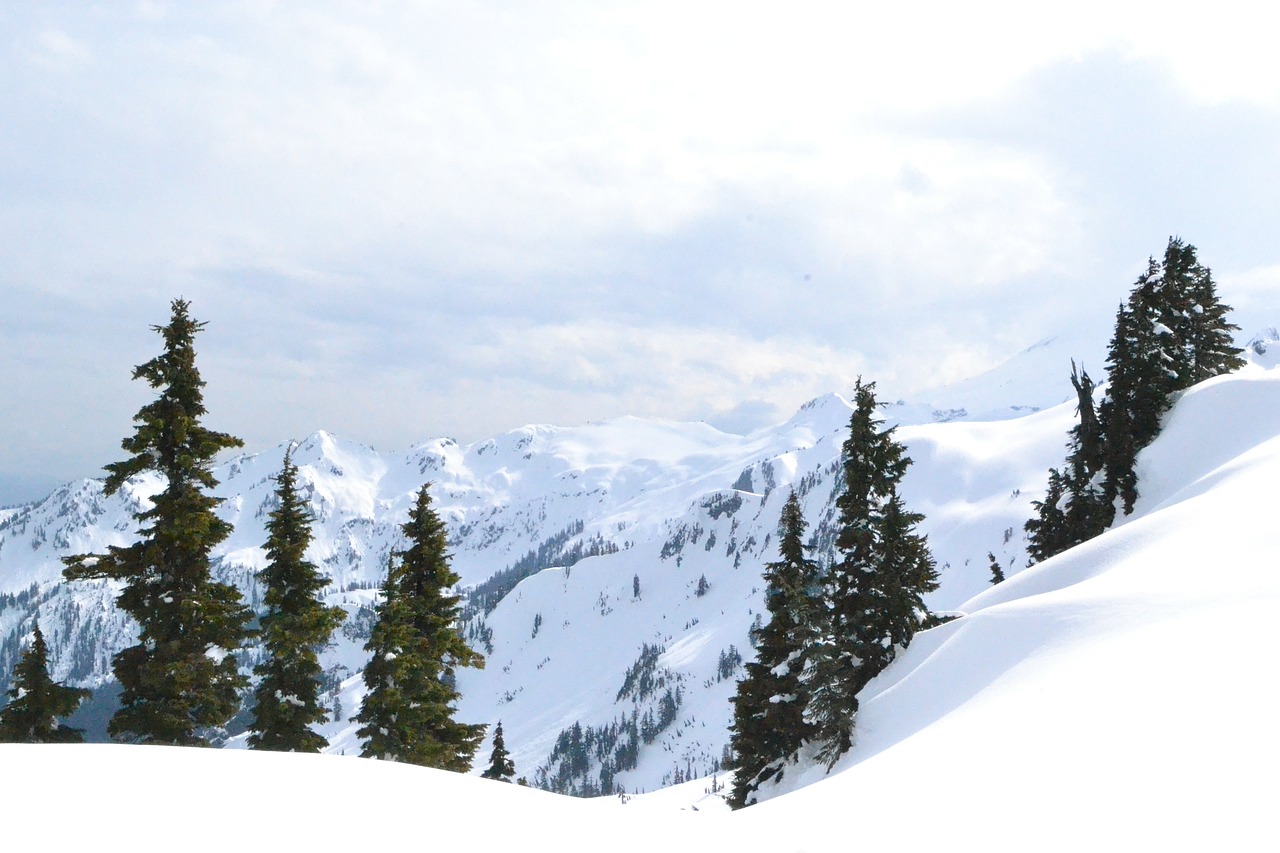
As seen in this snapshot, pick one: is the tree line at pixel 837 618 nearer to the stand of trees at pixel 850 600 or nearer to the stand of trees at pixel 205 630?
the stand of trees at pixel 850 600

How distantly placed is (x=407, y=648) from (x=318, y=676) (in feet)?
10.4

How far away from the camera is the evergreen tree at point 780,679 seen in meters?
28.4

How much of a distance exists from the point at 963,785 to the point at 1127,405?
159 ft

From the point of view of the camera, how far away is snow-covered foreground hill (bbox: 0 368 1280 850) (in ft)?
25.3

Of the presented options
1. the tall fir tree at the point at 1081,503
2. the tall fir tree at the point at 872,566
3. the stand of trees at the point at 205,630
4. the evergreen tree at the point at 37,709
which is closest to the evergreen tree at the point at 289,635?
the stand of trees at the point at 205,630

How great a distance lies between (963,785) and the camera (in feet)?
33.4

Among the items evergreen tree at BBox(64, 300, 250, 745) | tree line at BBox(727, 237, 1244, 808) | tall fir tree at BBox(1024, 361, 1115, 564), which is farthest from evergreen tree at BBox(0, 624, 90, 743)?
tall fir tree at BBox(1024, 361, 1115, 564)

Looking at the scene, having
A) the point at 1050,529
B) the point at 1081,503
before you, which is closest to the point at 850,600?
the point at 1081,503

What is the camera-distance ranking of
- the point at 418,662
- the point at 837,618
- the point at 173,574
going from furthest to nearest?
1. the point at 837,618
2. the point at 418,662
3. the point at 173,574

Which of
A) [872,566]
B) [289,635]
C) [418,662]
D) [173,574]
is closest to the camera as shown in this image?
[173,574]

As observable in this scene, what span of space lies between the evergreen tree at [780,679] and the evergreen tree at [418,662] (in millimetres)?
11014

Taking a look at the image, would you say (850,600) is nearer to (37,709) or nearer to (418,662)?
(418,662)

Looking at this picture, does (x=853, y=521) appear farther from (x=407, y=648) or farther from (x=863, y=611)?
(x=407, y=648)

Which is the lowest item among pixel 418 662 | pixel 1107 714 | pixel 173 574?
pixel 1107 714
